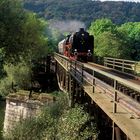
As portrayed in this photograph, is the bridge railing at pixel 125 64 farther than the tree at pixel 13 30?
No

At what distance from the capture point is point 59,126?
23.3 meters

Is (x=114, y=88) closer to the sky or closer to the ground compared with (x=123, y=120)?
closer to the sky

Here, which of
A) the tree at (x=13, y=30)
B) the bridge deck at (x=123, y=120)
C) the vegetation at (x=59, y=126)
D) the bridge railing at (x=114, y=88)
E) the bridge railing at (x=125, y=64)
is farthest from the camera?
the tree at (x=13, y=30)

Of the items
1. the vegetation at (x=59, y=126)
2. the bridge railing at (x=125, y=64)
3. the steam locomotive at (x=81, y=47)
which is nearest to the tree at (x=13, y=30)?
the vegetation at (x=59, y=126)

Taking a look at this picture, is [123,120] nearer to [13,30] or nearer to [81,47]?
[13,30]

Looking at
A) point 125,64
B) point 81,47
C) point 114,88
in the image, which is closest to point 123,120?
point 114,88

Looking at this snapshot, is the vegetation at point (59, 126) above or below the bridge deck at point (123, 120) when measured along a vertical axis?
below

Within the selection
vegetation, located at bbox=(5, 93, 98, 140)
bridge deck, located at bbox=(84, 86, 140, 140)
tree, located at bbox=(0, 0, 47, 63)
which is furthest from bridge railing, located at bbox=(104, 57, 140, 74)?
bridge deck, located at bbox=(84, 86, 140, 140)

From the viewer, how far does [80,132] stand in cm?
2058

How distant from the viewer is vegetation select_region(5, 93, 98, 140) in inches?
800

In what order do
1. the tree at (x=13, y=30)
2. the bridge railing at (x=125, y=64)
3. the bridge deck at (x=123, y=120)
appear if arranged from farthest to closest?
the tree at (x=13, y=30)
the bridge railing at (x=125, y=64)
the bridge deck at (x=123, y=120)

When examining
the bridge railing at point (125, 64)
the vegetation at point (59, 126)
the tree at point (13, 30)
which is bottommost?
the vegetation at point (59, 126)

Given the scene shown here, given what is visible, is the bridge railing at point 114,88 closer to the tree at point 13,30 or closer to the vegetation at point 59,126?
the vegetation at point 59,126

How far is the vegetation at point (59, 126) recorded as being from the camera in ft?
66.7
